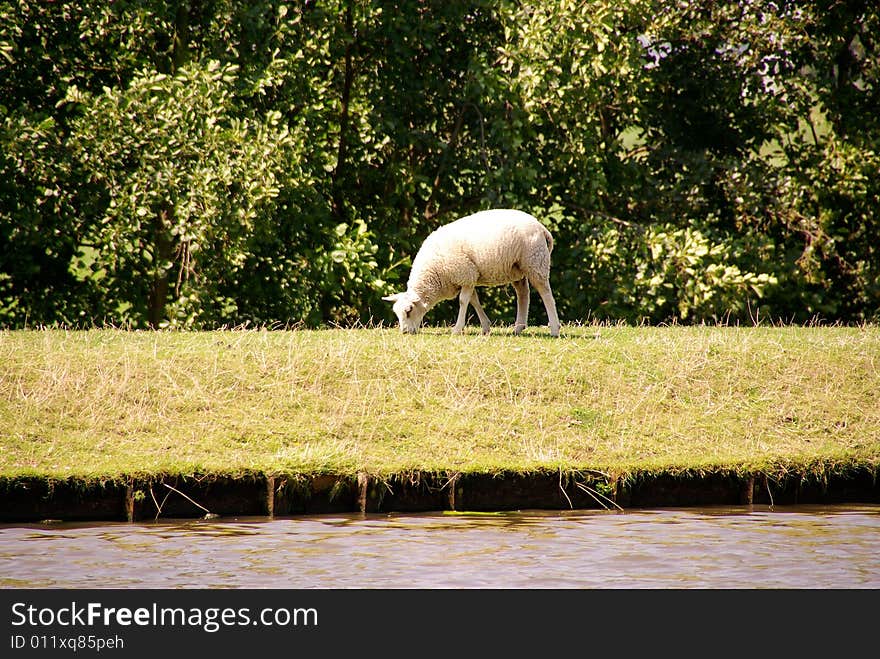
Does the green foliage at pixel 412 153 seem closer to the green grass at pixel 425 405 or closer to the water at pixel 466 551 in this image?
the green grass at pixel 425 405

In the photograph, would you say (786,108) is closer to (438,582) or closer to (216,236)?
(216,236)

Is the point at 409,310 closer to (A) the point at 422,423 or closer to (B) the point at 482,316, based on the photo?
(B) the point at 482,316

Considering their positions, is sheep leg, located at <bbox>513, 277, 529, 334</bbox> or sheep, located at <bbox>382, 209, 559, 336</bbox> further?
sheep leg, located at <bbox>513, 277, 529, 334</bbox>

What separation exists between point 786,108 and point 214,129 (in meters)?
11.6

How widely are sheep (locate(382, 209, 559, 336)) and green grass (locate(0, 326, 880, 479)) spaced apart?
1018mm

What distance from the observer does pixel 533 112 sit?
20125 millimetres

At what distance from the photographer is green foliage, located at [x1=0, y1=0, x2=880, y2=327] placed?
18.5 metres

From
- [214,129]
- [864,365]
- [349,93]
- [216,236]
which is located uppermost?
[349,93]

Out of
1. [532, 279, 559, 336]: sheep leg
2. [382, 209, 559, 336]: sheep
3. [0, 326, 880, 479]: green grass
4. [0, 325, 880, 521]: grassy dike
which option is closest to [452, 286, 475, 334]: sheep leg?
[382, 209, 559, 336]: sheep

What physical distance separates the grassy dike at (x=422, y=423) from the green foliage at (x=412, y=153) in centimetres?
504

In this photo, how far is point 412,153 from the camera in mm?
22562

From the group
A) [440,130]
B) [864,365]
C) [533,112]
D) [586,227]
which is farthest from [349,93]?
[864,365]

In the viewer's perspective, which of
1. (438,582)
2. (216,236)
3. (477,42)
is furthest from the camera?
(477,42)

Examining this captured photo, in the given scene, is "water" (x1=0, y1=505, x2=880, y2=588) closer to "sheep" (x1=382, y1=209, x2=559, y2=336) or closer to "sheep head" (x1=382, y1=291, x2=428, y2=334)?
"sheep" (x1=382, y1=209, x2=559, y2=336)
